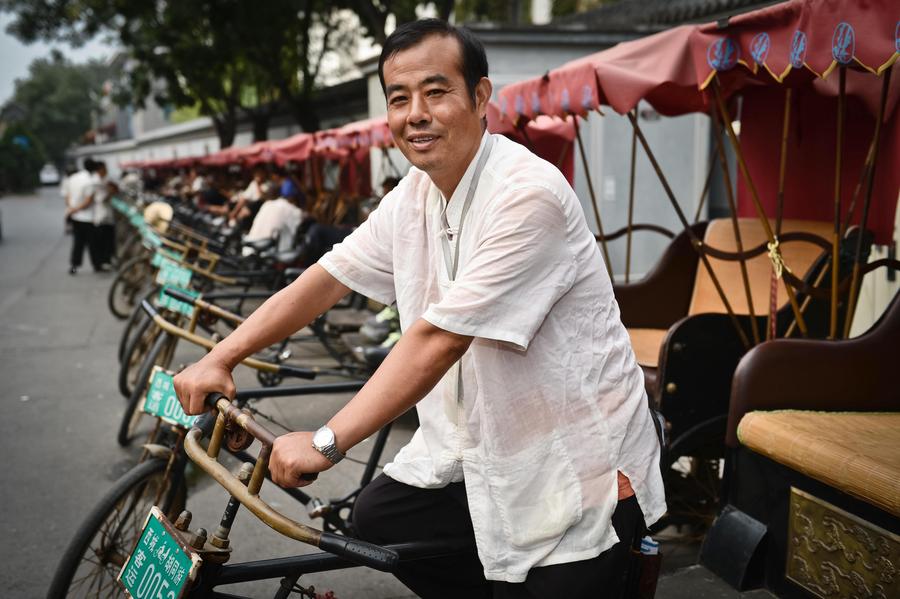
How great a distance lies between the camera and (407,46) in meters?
1.66

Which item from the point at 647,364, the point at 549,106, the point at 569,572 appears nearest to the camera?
the point at 569,572

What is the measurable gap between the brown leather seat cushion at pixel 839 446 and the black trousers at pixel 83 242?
12166 mm

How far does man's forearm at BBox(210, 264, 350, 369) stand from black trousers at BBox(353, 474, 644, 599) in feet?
1.46

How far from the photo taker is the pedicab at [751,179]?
2.97 meters

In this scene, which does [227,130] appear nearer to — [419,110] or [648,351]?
[648,351]

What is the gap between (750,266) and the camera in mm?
4738

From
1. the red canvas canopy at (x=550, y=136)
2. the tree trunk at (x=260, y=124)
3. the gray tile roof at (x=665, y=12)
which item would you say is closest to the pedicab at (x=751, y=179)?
the red canvas canopy at (x=550, y=136)

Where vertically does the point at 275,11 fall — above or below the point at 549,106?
above

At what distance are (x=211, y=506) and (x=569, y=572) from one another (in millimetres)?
2899

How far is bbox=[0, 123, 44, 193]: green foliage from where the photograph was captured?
51.4m

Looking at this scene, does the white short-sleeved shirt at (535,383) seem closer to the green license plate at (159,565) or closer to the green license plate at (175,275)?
the green license plate at (159,565)

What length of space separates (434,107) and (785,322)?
261 cm

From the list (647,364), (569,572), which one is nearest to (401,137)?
(569,572)

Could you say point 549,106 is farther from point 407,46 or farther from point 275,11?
point 275,11
